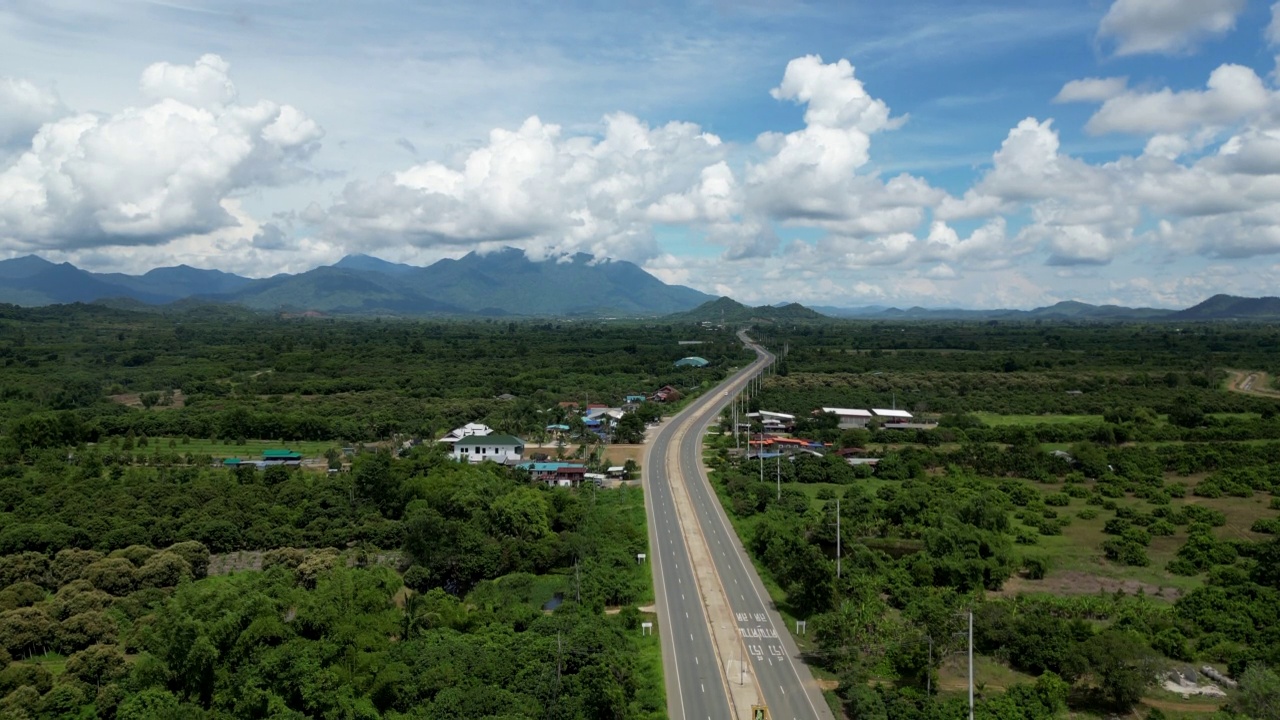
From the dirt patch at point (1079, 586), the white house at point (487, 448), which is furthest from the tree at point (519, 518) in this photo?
the dirt patch at point (1079, 586)

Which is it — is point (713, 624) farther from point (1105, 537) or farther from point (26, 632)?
point (26, 632)

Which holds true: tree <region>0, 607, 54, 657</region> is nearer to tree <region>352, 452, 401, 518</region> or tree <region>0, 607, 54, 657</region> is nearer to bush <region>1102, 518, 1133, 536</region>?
tree <region>352, 452, 401, 518</region>

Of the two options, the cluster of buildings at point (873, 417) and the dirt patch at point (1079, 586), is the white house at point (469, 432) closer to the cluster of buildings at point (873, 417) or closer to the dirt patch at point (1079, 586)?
the cluster of buildings at point (873, 417)

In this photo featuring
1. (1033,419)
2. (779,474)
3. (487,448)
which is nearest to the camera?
(779,474)

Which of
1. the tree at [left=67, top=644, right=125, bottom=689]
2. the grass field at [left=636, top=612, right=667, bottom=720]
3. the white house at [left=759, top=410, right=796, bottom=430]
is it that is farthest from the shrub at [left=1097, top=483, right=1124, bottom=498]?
the tree at [left=67, top=644, right=125, bottom=689]

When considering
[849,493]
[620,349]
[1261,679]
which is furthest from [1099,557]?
[620,349]

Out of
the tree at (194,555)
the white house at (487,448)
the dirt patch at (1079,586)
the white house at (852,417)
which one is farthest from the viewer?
the white house at (852,417)

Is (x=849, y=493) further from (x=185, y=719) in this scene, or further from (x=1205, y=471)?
(x=185, y=719)

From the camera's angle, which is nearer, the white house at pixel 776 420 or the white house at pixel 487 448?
the white house at pixel 487 448

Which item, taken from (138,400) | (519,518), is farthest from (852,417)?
(138,400)
